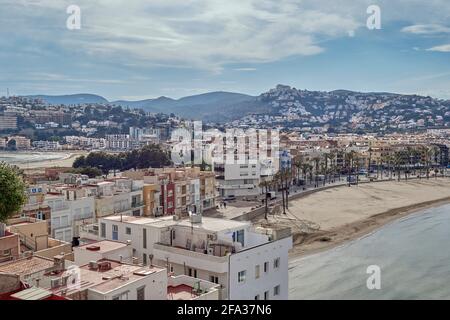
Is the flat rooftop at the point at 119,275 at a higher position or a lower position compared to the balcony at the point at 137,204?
higher

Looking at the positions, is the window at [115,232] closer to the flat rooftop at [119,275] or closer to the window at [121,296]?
the flat rooftop at [119,275]

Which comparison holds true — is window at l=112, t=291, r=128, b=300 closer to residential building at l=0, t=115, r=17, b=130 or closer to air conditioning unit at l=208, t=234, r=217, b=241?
air conditioning unit at l=208, t=234, r=217, b=241

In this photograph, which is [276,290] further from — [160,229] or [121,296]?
[121,296]

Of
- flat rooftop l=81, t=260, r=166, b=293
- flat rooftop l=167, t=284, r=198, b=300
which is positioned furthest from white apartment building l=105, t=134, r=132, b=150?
flat rooftop l=81, t=260, r=166, b=293

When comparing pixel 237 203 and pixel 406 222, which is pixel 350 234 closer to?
pixel 406 222

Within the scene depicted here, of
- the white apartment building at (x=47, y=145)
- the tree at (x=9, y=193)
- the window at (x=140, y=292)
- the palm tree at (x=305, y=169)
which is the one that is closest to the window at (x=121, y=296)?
the window at (x=140, y=292)

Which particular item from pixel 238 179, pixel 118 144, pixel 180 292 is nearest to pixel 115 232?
pixel 180 292

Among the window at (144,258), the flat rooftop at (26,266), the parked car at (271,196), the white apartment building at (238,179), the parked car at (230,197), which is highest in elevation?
the flat rooftop at (26,266)
